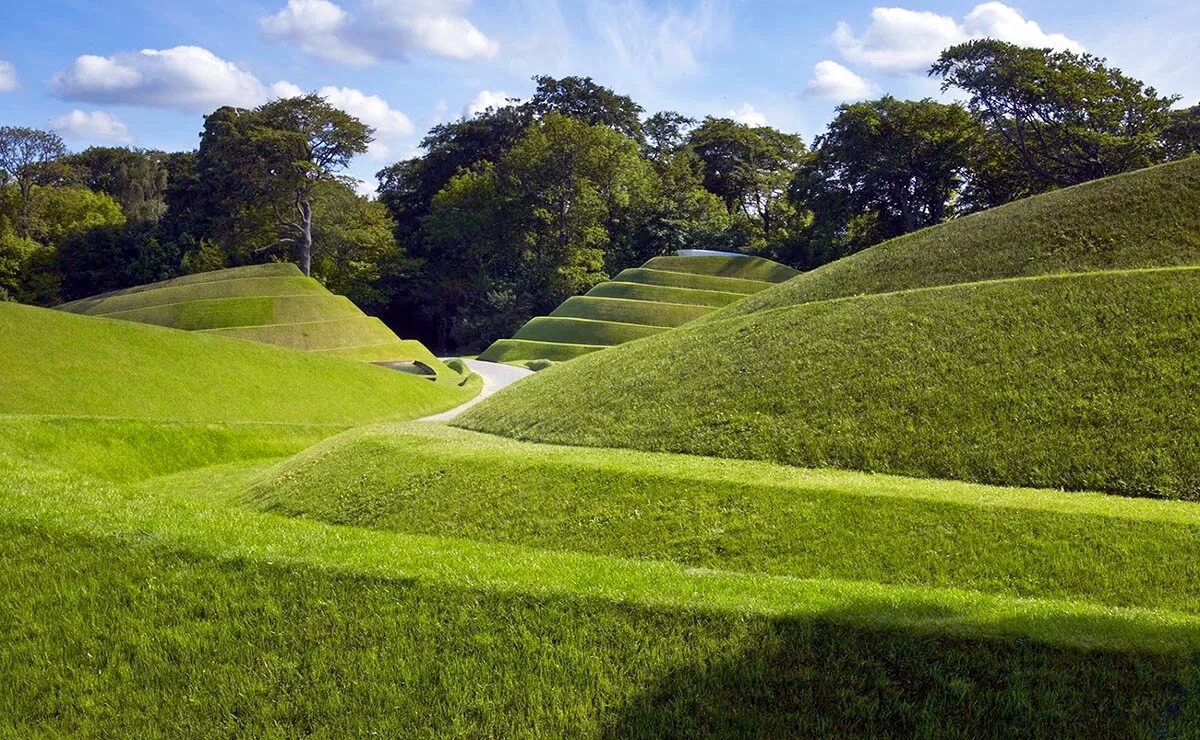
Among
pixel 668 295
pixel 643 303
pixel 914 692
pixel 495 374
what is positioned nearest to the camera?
pixel 914 692

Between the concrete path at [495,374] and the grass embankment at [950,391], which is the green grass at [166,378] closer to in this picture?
the concrete path at [495,374]

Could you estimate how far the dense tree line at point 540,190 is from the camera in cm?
5409

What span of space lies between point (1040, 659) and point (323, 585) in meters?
5.85

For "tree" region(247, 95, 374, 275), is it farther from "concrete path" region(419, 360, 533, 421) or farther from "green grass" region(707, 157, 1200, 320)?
"green grass" region(707, 157, 1200, 320)

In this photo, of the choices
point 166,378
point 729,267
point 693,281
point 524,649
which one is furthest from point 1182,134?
point 524,649

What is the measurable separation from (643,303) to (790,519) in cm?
4803

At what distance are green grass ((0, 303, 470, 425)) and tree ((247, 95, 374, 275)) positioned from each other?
110 ft

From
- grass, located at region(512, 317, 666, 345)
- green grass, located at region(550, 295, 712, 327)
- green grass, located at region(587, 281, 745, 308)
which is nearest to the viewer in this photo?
grass, located at region(512, 317, 666, 345)

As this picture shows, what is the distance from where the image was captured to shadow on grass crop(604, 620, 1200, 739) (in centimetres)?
606

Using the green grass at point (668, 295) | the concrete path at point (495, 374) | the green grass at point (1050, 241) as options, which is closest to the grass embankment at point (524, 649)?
the green grass at point (1050, 241)

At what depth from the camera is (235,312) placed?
47.0 metres

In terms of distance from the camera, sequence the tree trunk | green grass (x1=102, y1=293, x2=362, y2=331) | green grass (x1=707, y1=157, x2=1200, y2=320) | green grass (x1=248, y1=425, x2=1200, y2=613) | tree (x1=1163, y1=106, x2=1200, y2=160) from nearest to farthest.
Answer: green grass (x1=248, y1=425, x2=1200, y2=613) < green grass (x1=707, y1=157, x2=1200, y2=320) < green grass (x1=102, y1=293, x2=362, y2=331) < tree (x1=1163, y1=106, x2=1200, y2=160) < the tree trunk

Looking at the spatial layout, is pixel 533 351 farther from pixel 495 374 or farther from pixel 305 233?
pixel 305 233

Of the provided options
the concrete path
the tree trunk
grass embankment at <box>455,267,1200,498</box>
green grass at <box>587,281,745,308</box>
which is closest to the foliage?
green grass at <box>587,281,745,308</box>
